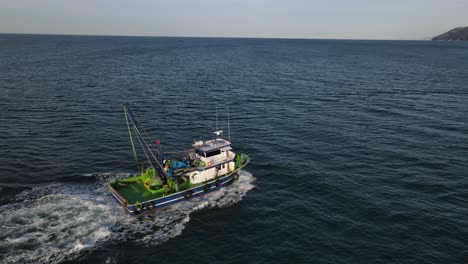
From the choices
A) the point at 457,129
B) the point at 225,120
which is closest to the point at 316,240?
the point at 225,120

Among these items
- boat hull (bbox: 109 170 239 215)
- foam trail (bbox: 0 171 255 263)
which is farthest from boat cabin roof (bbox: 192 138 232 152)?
foam trail (bbox: 0 171 255 263)

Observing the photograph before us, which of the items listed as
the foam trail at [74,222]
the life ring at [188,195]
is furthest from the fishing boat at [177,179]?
the foam trail at [74,222]

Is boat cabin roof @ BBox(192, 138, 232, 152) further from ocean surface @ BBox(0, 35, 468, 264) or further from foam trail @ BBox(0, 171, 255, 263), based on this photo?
foam trail @ BBox(0, 171, 255, 263)

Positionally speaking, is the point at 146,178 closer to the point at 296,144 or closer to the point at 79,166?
the point at 79,166

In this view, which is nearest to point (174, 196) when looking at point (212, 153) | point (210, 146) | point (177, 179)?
point (177, 179)

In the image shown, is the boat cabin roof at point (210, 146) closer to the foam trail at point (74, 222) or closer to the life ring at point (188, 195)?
the life ring at point (188, 195)

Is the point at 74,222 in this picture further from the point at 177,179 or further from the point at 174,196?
the point at 177,179

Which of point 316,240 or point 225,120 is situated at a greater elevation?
point 225,120
